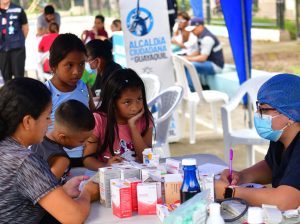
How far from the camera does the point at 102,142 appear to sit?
3217mm

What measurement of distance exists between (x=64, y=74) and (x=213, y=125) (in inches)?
150

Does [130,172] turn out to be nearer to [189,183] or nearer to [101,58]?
[189,183]

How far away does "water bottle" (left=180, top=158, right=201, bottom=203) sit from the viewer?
2240mm

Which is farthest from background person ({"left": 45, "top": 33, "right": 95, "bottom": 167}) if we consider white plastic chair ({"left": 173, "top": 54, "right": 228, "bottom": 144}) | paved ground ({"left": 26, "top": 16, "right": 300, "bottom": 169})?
white plastic chair ({"left": 173, "top": 54, "right": 228, "bottom": 144})

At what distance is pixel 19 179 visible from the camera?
2.14m

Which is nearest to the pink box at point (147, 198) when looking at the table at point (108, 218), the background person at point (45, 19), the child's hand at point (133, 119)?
the table at point (108, 218)

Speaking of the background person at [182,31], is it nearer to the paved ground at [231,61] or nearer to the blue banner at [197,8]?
the blue banner at [197,8]

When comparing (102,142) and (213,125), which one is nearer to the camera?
(102,142)

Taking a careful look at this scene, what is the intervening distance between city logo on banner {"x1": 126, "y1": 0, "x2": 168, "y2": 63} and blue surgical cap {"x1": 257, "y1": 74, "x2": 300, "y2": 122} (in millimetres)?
3748

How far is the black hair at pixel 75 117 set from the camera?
2744 mm

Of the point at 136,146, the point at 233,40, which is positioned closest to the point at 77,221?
the point at 136,146

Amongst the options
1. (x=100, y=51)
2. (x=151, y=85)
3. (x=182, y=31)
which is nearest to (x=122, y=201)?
(x=100, y=51)

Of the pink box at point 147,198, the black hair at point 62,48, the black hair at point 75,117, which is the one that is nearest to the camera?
the pink box at point 147,198

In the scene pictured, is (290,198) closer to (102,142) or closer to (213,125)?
(102,142)
